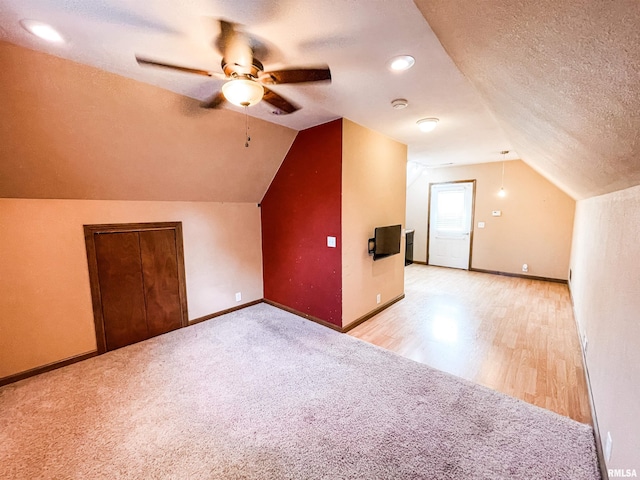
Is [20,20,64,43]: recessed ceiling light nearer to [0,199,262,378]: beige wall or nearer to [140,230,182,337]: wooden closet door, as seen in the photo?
[0,199,262,378]: beige wall

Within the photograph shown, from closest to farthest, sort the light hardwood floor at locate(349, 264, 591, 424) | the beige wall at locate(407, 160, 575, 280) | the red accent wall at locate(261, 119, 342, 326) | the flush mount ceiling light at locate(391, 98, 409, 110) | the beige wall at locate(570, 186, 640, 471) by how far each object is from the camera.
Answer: the beige wall at locate(570, 186, 640, 471), the light hardwood floor at locate(349, 264, 591, 424), the flush mount ceiling light at locate(391, 98, 409, 110), the red accent wall at locate(261, 119, 342, 326), the beige wall at locate(407, 160, 575, 280)

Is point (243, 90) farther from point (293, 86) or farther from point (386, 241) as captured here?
point (386, 241)

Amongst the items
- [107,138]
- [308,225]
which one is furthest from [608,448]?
[107,138]

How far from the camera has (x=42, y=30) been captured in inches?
60.2

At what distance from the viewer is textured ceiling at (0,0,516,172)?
1.35 m

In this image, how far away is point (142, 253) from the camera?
318 cm

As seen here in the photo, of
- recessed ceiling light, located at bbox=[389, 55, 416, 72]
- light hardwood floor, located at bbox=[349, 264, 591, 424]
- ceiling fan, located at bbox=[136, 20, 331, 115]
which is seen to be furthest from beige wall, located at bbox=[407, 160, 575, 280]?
ceiling fan, located at bbox=[136, 20, 331, 115]

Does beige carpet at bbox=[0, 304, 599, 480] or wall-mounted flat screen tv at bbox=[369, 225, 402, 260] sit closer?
beige carpet at bbox=[0, 304, 599, 480]

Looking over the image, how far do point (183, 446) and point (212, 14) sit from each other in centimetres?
261

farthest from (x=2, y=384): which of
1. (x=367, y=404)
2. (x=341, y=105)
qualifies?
(x=341, y=105)

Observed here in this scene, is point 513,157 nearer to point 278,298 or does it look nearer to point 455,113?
point 455,113

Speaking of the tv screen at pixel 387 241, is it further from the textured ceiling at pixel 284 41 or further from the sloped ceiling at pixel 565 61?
the sloped ceiling at pixel 565 61

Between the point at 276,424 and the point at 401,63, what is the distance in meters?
2.73

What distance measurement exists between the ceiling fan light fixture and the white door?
5.95 m
